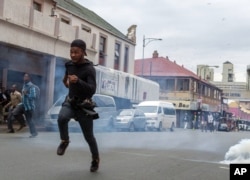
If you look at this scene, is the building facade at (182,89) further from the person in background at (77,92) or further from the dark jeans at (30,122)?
the person in background at (77,92)

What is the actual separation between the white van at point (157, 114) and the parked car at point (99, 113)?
6434 mm

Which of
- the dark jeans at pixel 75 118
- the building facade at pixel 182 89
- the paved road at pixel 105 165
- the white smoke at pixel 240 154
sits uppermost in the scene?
the building facade at pixel 182 89

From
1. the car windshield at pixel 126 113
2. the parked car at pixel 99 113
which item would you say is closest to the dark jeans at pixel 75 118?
the parked car at pixel 99 113

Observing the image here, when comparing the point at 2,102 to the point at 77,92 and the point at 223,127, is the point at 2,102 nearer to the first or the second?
the point at 77,92

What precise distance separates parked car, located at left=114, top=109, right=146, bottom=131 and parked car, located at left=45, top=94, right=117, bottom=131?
104 centimetres

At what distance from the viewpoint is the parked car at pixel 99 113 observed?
16.9 m

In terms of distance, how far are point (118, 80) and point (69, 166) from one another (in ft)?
60.4

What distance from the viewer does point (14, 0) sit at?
20578 mm

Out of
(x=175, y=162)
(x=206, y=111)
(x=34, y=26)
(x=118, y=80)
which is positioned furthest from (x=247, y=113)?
(x=175, y=162)

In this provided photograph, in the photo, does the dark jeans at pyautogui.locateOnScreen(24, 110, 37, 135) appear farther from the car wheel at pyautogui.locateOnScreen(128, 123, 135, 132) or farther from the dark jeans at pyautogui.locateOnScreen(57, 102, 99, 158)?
the car wheel at pyautogui.locateOnScreen(128, 123, 135, 132)

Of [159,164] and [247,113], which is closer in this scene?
Answer: [159,164]

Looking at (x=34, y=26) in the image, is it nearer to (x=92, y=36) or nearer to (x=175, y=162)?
(x=92, y=36)

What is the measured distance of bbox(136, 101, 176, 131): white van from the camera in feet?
88.3

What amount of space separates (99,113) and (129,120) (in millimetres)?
3911
